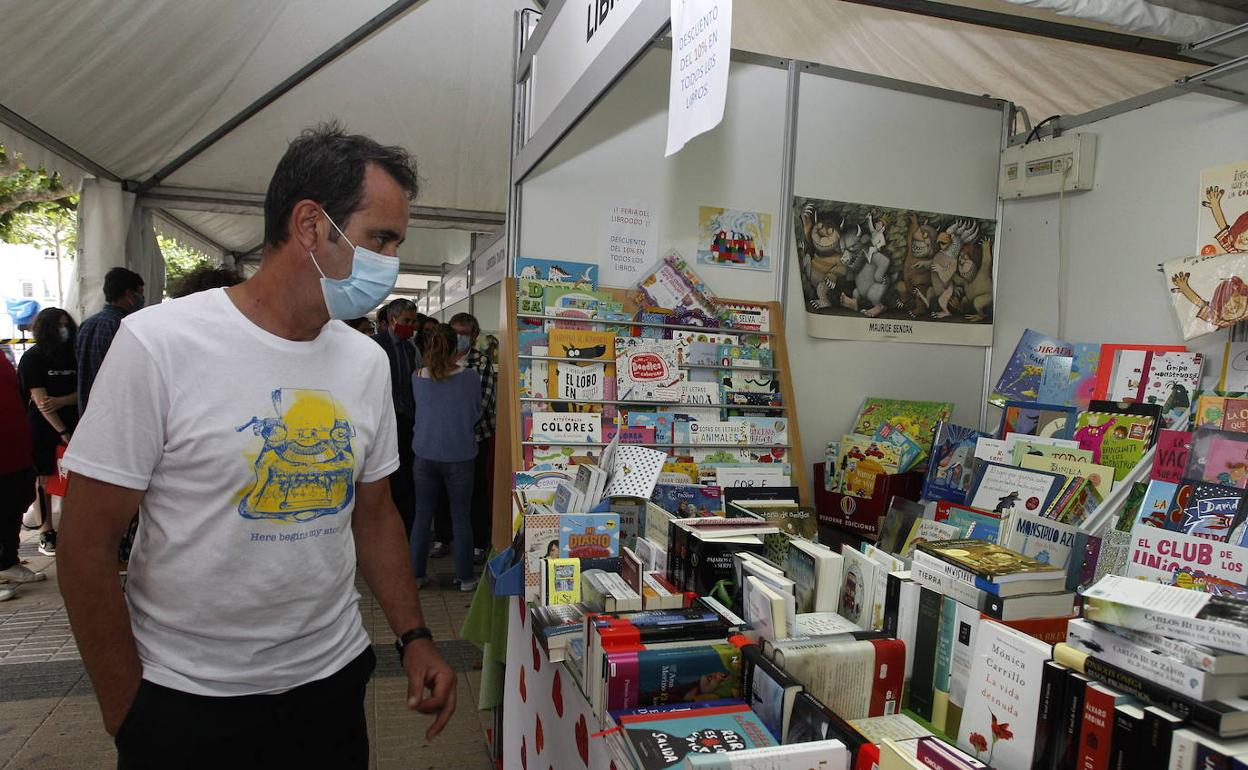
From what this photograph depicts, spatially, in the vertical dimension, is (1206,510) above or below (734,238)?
below

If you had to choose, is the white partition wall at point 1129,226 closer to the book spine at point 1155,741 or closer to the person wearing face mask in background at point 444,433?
the book spine at point 1155,741

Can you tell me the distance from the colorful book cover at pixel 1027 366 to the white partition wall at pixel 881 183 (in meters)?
0.32

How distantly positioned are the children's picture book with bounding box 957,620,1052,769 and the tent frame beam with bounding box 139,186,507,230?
6.68 meters

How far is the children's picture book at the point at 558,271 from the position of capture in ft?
9.67

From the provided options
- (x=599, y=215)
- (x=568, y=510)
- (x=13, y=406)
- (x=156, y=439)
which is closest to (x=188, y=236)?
(x=13, y=406)

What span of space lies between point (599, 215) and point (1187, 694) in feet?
8.24

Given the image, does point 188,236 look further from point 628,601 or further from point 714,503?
point 628,601

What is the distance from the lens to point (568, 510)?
239 centimetres

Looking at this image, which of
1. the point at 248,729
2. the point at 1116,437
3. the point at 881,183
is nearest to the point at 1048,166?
the point at 881,183

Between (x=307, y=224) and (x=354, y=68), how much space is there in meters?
3.82

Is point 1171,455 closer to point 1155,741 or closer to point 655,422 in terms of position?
point 1155,741

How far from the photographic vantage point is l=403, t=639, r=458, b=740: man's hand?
1509 millimetres

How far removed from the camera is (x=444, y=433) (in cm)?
442

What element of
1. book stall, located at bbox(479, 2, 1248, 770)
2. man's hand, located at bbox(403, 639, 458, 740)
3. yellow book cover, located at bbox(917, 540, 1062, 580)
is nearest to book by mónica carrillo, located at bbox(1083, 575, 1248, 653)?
book stall, located at bbox(479, 2, 1248, 770)
